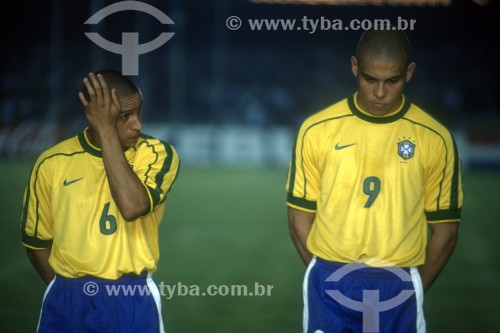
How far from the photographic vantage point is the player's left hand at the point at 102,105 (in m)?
3.06

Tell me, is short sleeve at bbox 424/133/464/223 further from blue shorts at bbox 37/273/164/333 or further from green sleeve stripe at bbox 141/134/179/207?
blue shorts at bbox 37/273/164/333

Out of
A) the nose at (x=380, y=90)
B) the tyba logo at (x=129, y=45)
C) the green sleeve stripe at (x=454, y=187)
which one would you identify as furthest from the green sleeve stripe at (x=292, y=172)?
the tyba logo at (x=129, y=45)

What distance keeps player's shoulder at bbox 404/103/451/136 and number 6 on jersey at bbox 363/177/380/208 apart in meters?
0.30

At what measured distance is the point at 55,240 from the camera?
3.28m

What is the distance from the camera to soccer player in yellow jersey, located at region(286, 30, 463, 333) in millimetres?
3326

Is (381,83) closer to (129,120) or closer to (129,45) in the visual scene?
(129,120)

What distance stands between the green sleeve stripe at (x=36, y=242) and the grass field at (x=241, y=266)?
8.19 feet

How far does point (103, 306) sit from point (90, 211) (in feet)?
1.19

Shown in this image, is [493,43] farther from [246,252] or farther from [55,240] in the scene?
[55,240]

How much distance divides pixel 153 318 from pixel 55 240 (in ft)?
1.57

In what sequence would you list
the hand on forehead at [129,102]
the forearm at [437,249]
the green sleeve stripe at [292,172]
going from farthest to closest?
the green sleeve stripe at [292,172]
the forearm at [437,249]
the hand on forehead at [129,102]

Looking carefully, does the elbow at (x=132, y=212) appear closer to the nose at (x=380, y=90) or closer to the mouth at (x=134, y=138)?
the mouth at (x=134, y=138)

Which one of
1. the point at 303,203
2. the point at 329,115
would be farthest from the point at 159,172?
the point at 329,115

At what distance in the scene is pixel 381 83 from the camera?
333 cm
